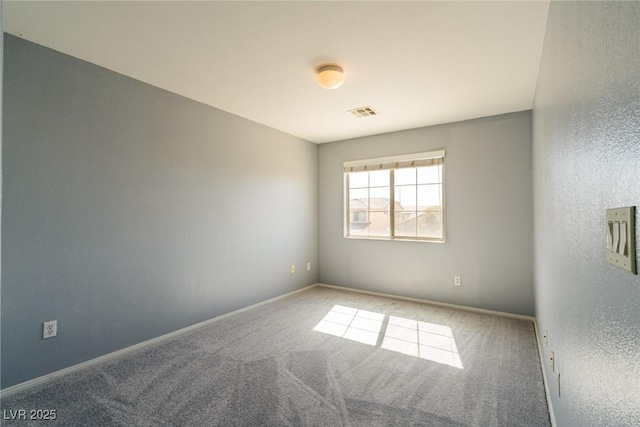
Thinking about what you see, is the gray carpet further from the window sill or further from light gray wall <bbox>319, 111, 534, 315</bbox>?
the window sill

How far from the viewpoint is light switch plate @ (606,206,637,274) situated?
0.67m

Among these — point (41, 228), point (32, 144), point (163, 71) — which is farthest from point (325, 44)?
point (41, 228)

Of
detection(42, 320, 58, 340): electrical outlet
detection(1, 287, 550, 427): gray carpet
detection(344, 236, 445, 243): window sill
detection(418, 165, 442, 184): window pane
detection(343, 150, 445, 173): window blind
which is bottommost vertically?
detection(1, 287, 550, 427): gray carpet

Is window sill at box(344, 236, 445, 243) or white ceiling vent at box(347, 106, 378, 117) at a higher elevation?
white ceiling vent at box(347, 106, 378, 117)

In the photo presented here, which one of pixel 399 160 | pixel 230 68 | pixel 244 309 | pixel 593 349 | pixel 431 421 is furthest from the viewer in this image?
pixel 399 160

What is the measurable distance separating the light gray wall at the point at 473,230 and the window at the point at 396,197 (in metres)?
0.12

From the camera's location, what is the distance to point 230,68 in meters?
2.68

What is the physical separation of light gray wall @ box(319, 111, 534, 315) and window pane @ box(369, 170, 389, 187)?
0.96 feet

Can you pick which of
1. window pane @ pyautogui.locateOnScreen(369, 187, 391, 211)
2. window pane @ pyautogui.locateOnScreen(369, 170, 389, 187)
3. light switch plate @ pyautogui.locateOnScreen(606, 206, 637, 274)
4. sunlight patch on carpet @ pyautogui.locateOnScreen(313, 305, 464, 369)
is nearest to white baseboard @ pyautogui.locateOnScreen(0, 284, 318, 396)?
sunlight patch on carpet @ pyautogui.locateOnScreen(313, 305, 464, 369)

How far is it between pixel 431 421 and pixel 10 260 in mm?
3025

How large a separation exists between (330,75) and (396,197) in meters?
2.46

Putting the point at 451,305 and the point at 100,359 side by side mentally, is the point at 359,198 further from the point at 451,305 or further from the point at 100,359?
the point at 100,359

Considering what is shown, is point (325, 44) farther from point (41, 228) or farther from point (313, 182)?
point (313, 182)

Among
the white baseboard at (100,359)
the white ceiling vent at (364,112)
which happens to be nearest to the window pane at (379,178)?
the white ceiling vent at (364,112)
